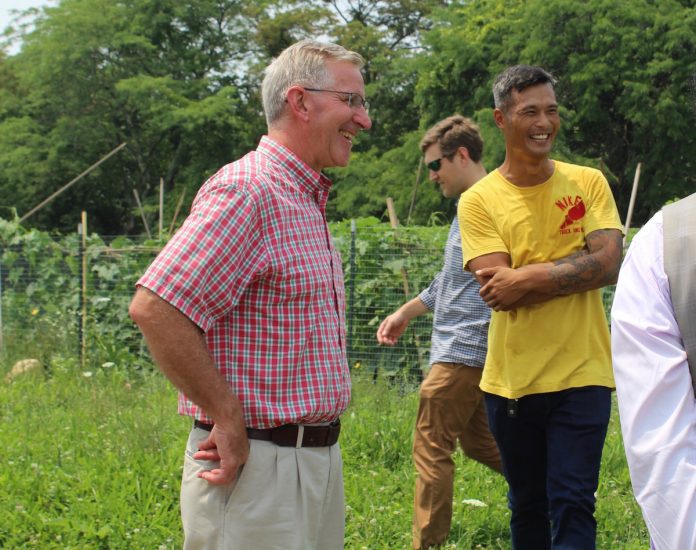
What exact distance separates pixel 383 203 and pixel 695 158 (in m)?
9.59

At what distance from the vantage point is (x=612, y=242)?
11.0 ft

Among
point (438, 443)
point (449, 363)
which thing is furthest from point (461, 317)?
point (438, 443)

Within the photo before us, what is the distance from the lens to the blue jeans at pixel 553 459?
126 inches

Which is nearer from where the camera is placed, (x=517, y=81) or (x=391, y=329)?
(x=517, y=81)

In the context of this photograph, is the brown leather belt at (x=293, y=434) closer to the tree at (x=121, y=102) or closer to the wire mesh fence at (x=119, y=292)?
the wire mesh fence at (x=119, y=292)

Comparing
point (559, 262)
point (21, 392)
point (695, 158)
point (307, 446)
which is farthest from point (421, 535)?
point (695, 158)

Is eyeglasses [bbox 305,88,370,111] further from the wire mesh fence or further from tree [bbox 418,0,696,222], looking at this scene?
tree [bbox 418,0,696,222]

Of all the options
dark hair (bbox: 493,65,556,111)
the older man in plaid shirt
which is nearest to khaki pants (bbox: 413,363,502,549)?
dark hair (bbox: 493,65,556,111)

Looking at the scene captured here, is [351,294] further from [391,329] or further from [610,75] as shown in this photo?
[610,75]

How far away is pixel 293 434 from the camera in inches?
99.0

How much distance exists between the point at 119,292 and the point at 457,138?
6.48 meters

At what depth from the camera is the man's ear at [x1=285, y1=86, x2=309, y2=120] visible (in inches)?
104

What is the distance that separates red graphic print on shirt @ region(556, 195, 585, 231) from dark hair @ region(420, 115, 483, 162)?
114 cm

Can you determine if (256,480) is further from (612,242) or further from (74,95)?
(74,95)
